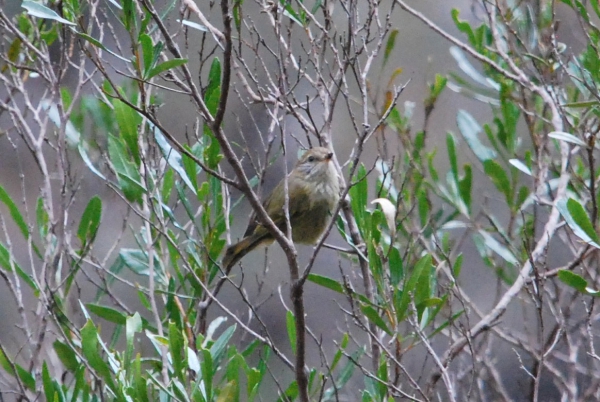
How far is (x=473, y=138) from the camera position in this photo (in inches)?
154

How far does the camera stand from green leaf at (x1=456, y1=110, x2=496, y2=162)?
386 centimetres

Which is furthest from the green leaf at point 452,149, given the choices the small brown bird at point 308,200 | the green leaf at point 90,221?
the green leaf at point 90,221

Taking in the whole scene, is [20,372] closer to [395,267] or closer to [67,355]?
[67,355]

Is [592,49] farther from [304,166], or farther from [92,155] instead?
[92,155]

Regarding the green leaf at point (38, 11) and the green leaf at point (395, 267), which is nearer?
the green leaf at point (38, 11)

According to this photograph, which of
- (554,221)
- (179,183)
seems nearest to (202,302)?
(179,183)

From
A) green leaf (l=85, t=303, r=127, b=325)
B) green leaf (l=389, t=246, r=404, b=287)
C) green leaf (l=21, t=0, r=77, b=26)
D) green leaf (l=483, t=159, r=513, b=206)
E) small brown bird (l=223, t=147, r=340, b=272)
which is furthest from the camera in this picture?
small brown bird (l=223, t=147, r=340, b=272)

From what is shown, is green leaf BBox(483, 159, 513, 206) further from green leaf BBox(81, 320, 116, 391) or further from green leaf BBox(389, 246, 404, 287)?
green leaf BBox(81, 320, 116, 391)

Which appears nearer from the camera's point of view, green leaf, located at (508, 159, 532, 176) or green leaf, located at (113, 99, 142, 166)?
green leaf, located at (113, 99, 142, 166)

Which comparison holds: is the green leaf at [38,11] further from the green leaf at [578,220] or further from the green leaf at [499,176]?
the green leaf at [499,176]

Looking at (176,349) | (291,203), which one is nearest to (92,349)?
(176,349)

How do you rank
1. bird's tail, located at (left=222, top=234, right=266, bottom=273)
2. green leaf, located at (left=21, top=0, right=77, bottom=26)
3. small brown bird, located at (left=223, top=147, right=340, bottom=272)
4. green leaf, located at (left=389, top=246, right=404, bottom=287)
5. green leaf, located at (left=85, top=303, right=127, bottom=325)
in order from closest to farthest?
green leaf, located at (left=21, top=0, right=77, bottom=26) < green leaf, located at (left=389, top=246, right=404, bottom=287) < green leaf, located at (left=85, top=303, right=127, bottom=325) < bird's tail, located at (left=222, top=234, right=266, bottom=273) < small brown bird, located at (left=223, top=147, right=340, bottom=272)

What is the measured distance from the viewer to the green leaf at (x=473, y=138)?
3855 millimetres

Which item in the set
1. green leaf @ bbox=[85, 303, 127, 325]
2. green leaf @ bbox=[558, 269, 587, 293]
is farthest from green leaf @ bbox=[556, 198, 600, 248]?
green leaf @ bbox=[85, 303, 127, 325]
